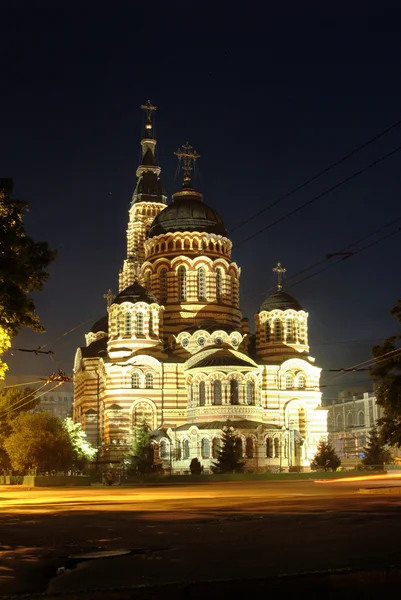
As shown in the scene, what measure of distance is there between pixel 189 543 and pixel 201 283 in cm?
5750

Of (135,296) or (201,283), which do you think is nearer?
(135,296)

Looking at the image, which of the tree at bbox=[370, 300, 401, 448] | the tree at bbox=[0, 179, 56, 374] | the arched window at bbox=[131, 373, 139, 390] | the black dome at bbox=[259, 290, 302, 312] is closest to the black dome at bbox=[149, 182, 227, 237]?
the black dome at bbox=[259, 290, 302, 312]

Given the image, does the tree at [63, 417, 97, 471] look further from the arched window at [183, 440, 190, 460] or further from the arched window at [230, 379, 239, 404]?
the arched window at [230, 379, 239, 404]

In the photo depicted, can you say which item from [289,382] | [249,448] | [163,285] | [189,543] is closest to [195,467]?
[249,448]

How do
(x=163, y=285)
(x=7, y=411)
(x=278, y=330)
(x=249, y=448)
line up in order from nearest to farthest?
1. (x=7, y=411)
2. (x=249, y=448)
3. (x=278, y=330)
4. (x=163, y=285)

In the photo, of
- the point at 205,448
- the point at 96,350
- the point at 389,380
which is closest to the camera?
the point at 389,380

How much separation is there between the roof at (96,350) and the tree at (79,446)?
9.10 m

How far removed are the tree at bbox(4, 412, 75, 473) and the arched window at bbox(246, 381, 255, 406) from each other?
Result: 14564 mm

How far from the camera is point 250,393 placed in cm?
6216

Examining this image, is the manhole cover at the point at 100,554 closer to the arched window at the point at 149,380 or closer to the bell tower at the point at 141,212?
the arched window at the point at 149,380

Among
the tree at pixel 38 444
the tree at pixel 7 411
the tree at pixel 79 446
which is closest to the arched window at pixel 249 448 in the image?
the tree at pixel 79 446

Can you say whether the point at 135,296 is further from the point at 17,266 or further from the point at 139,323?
the point at 17,266

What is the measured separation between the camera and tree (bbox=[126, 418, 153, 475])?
55094 millimetres

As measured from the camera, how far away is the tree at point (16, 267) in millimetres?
20547
